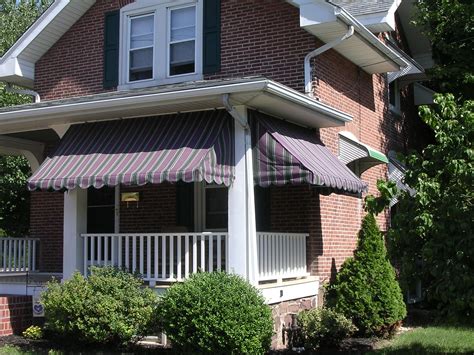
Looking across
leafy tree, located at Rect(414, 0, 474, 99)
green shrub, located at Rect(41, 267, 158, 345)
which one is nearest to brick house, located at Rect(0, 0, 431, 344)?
green shrub, located at Rect(41, 267, 158, 345)

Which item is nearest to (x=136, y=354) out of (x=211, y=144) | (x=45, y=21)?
(x=211, y=144)

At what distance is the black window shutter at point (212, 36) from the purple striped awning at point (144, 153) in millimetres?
2633

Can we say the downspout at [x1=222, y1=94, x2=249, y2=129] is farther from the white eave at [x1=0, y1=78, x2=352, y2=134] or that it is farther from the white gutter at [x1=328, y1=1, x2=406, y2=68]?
the white gutter at [x1=328, y1=1, x2=406, y2=68]

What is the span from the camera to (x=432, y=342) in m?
11.0

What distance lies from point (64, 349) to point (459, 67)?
36.0 ft

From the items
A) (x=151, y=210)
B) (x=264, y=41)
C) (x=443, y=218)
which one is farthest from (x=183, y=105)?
(x=443, y=218)

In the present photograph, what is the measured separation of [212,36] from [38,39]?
411cm

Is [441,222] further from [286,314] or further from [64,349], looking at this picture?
[64,349]

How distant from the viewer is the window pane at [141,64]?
44.2 feet

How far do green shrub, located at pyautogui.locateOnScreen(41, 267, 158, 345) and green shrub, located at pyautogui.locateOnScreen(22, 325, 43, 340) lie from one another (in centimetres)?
95

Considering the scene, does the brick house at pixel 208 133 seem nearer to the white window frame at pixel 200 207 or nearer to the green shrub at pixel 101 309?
the white window frame at pixel 200 207

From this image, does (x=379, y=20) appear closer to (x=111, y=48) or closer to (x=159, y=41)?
(x=159, y=41)

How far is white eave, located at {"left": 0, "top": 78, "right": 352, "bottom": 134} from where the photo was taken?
927 cm

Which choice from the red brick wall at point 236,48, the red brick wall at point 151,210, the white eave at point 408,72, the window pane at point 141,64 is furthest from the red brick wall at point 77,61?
the white eave at point 408,72
